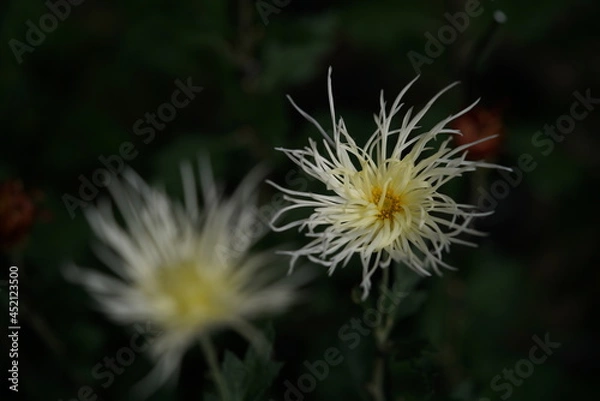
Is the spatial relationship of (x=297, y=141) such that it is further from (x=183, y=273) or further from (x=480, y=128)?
(x=480, y=128)

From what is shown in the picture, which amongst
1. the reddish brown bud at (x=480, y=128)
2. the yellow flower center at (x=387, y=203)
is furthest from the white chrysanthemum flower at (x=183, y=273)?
the yellow flower center at (x=387, y=203)

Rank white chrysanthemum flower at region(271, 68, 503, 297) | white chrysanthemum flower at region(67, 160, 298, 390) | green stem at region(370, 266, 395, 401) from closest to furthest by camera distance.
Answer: white chrysanthemum flower at region(271, 68, 503, 297)
green stem at region(370, 266, 395, 401)
white chrysanthemum flower at region(67, 160, 298, 390)

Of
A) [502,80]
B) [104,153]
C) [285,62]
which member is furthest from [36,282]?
[502,80]

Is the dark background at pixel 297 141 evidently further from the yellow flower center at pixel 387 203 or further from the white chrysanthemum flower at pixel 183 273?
the yellow flower center at pixel 387 203

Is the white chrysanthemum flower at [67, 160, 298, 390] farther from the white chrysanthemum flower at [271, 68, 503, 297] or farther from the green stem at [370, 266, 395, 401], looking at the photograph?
the white chrysanthemum flower at [271, 68, 503, 297]

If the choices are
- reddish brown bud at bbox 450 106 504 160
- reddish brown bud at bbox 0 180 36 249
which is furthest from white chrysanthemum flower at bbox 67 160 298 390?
reddish brown bud at bbox 450 106 504 160

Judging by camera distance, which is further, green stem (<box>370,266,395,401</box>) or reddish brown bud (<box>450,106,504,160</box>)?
reddish brown bud (<box>450,106,504,160</box>)
